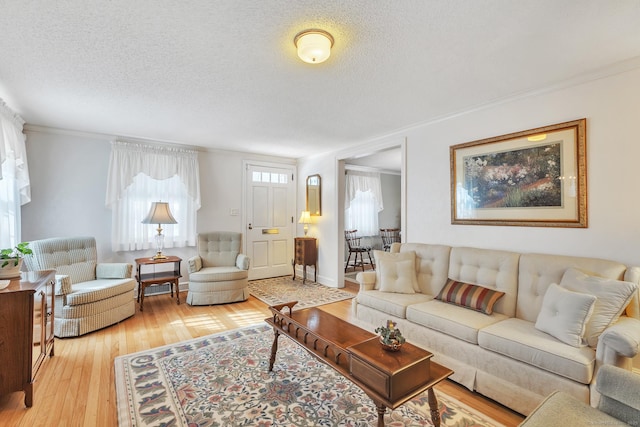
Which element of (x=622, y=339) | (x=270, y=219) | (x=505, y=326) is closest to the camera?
(x=622, y=339)

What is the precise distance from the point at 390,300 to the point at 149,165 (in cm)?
393

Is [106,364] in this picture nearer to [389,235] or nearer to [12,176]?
[12,176]

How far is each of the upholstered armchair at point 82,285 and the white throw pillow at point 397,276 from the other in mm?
2965

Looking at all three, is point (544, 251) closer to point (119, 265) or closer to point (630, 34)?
point (630, 34)

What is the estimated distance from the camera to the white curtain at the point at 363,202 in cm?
676

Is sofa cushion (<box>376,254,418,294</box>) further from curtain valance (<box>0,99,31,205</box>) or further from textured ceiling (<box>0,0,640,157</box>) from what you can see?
curtain valance (<box>0,99,31,205</box>)

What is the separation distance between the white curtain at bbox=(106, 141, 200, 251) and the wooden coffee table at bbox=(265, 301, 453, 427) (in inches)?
129

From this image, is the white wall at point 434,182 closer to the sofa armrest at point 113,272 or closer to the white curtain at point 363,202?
the sofa armrest at point 113,272

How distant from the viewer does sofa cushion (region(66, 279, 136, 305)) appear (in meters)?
2.88

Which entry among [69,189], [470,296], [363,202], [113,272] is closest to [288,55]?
[470,296]

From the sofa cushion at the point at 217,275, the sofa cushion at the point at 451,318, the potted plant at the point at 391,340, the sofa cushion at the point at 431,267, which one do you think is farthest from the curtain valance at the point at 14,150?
the sofa cushion at the point at 431,267

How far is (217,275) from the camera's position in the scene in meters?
3.89

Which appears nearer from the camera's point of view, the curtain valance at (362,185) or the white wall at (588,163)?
the white wall at (588,163)

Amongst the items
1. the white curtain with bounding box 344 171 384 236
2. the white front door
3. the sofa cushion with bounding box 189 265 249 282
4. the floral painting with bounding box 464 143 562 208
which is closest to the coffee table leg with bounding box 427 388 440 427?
the floral painting with bounding box 464 143 562 208
